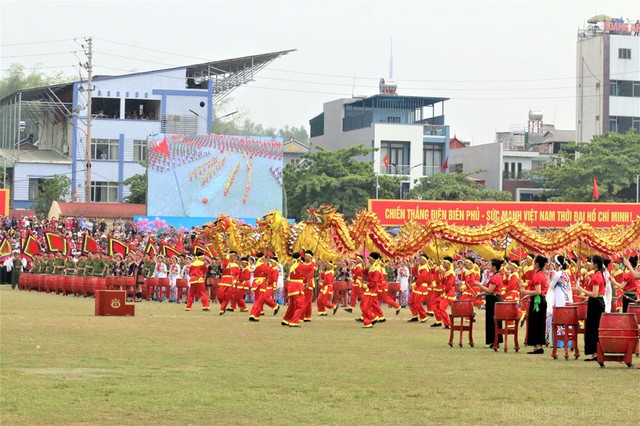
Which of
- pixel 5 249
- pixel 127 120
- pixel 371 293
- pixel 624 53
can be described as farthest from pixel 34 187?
pixel 371 293

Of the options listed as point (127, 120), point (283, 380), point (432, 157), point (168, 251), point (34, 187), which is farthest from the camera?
point (432, 157)

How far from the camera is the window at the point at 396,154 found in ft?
244

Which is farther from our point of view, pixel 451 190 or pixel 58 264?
pixel 451 190

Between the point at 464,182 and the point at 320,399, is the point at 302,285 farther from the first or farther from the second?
the point at 464,182

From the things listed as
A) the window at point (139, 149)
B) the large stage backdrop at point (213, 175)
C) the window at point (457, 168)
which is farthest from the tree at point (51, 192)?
the window at point (457, 168)

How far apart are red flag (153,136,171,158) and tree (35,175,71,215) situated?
25.2 ft

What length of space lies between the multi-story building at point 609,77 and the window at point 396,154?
1304 centimetres

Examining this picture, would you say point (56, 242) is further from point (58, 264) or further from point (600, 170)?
point (600, 170)

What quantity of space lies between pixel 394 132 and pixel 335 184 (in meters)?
13.0

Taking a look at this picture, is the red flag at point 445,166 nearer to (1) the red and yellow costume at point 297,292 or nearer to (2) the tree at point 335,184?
(2) the tree at point 335,184

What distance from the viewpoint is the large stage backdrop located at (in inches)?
2263

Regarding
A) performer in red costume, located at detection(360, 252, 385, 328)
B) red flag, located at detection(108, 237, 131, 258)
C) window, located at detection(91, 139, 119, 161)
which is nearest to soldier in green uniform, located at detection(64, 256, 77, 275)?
red flag, located at detection(108, 237, 131, 258)

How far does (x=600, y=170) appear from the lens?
216 ft

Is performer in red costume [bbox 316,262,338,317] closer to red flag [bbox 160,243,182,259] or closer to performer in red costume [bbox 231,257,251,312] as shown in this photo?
performer in red costume [bbox 231,257,251,312]
